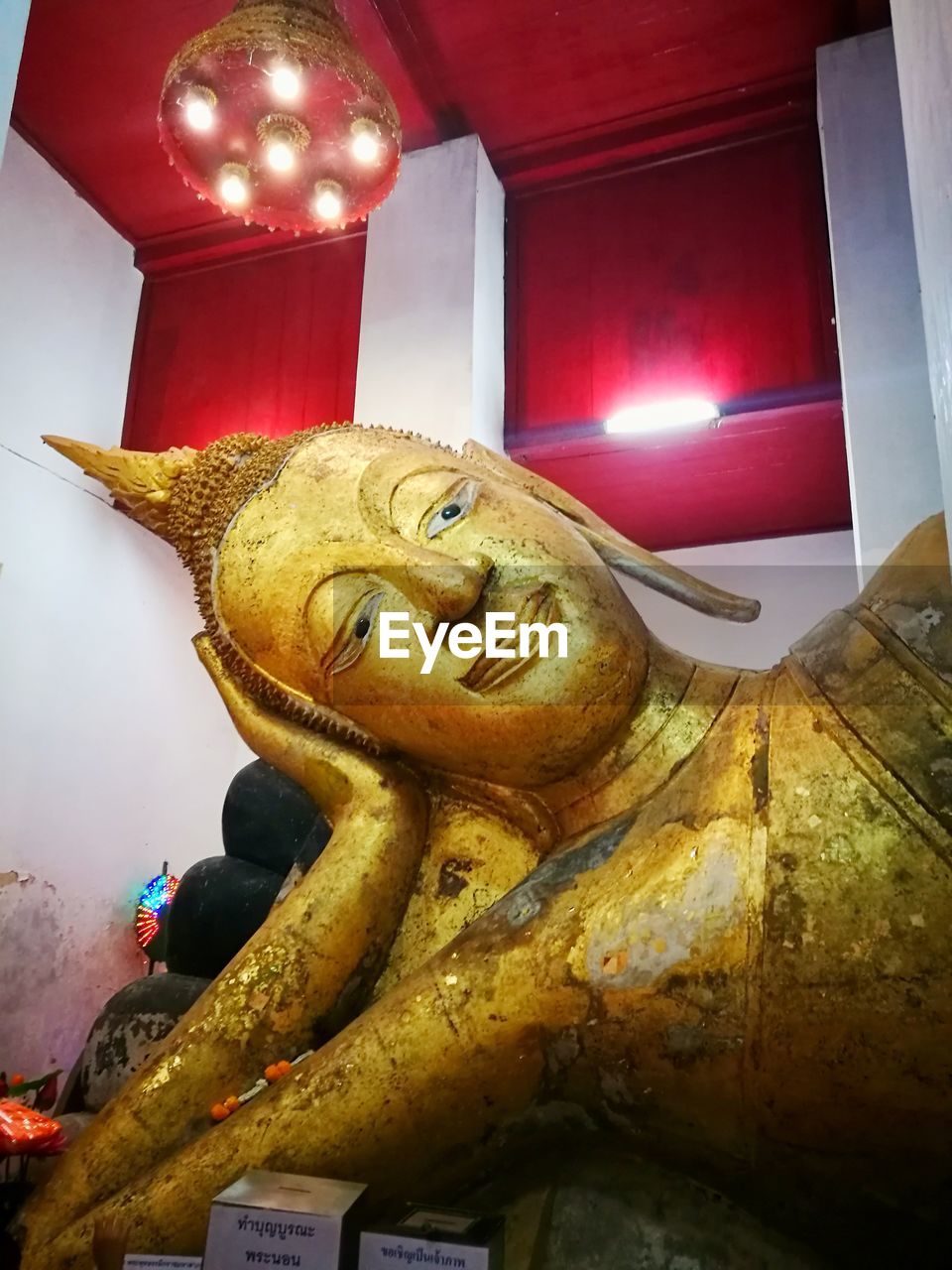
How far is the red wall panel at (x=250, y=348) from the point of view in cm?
301

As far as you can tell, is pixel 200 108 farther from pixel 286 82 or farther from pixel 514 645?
pixel 514 645

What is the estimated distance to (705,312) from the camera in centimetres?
265

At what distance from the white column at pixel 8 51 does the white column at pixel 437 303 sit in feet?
4.65

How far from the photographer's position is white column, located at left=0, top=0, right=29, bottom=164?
1.15 m

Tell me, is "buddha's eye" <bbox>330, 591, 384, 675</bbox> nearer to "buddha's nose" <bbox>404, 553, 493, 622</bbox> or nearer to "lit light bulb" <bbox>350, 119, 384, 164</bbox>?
"buddha's nose" <bbox>404, 553, 493, 622</bbox>

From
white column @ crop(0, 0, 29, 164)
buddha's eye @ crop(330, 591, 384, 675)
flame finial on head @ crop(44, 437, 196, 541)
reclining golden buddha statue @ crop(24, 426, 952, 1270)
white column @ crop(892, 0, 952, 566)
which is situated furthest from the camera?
flame finial on head @ crop(44, 437, 196, 541)

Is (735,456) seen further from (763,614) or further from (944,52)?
(944,52)

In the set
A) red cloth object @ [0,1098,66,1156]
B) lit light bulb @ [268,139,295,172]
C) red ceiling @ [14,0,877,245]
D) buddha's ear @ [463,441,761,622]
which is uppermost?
red ceiling @ [14,0,877,245]

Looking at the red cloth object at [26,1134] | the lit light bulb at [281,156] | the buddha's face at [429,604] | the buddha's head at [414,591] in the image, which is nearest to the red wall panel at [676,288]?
the lit light bulb at [281,156]

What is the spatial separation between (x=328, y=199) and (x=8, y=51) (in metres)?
1.23

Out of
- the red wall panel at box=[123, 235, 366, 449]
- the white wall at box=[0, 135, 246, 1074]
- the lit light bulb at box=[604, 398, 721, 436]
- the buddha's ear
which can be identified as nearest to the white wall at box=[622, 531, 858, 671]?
the lit light bulb at box=[604, 398, 721, 436]

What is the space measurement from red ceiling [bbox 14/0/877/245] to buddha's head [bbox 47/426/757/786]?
158 cm

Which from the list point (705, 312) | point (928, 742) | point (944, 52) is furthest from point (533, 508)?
point (705, 312)

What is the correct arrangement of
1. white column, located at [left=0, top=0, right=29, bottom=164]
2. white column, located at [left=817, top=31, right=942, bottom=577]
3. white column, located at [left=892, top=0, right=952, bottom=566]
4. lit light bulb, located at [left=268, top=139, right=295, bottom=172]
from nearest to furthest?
white column, located at [left=892, top=0, right=952, bottom=566]
white column, located at [left=0, top=0, right=29, bottom=164]
white column, located at [left=817, top=31, right=942, bottom=577]
lit light bulb, located at [left=268, top=139, right=295, bottom=172]
